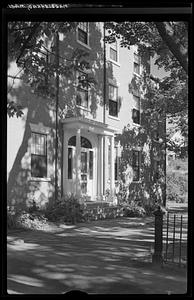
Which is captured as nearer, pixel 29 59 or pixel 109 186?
pixel 29 59

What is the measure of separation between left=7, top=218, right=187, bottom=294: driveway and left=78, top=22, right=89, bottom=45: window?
24.9 feet

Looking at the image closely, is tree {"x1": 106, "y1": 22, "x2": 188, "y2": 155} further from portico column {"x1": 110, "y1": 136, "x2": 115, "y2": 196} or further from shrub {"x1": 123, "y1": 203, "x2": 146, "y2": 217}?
shrub {"x1": 123, "y1": 203, "x2": 146, "y2": 217}

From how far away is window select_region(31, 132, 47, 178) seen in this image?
1180 cm

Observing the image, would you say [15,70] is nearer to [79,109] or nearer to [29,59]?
[79,109]

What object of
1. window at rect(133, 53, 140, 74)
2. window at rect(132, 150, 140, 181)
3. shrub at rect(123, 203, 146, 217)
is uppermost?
window at rect(133, 53, 140, 74)

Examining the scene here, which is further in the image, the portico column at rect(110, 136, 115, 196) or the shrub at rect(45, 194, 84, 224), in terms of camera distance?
the portico column at rect(110, 136, 115, 196)

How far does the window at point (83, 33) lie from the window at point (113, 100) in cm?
230

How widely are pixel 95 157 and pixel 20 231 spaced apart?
6.47 metres

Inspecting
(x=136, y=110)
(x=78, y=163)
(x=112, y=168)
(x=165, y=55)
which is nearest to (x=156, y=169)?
(x=136, y=110)

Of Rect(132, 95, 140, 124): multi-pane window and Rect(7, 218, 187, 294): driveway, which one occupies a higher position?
Rect(132, 95, 140, 124): multi-pane window

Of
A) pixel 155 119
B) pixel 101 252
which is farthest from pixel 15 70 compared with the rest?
pixel 155 119

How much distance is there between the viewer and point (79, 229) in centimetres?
999

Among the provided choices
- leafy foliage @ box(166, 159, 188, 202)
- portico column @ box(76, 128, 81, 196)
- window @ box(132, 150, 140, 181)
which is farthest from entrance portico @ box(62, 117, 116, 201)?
leafy foliage @ box(166, 159, 188, 202)

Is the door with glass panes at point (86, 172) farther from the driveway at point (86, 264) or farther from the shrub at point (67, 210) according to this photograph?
the driveway at point (86, 264)
